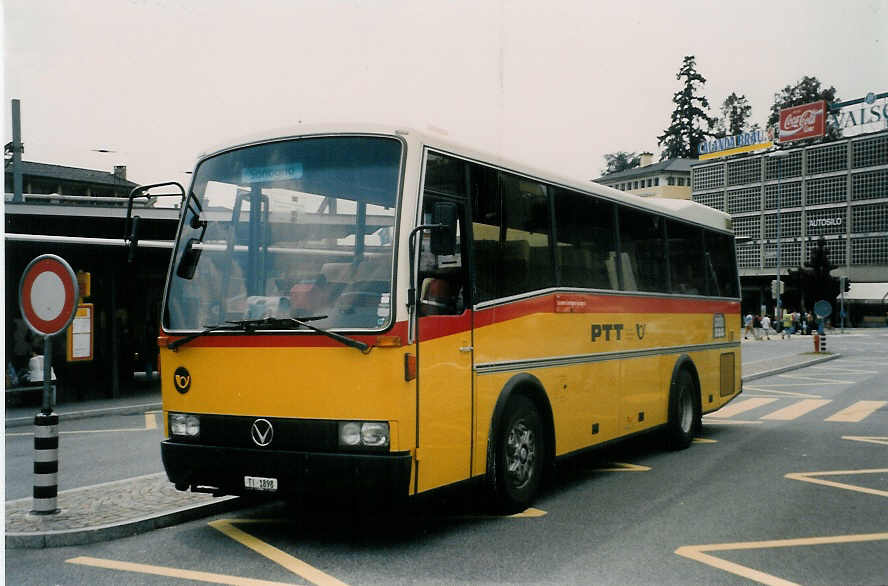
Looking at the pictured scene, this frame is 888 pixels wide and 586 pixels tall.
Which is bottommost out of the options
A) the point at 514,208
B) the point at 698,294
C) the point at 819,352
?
the point at 819,352

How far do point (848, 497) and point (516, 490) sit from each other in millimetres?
3197

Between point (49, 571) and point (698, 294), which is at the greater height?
point (698, 294)

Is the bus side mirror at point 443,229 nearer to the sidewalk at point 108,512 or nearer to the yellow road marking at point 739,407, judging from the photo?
the sidewalk at point 108,512

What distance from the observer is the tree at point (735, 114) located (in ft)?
307

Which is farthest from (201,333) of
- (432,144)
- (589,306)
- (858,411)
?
(858,411)

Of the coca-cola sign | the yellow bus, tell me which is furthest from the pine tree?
the yellow bus

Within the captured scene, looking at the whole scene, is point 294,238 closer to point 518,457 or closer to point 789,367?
point 518,457

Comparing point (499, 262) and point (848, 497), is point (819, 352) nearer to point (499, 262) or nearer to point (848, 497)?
point (848, 497)

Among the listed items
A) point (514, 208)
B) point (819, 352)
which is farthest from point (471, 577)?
point (819, 352)

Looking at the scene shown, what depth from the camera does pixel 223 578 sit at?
5688 mm

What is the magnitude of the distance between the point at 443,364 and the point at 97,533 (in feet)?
9.43

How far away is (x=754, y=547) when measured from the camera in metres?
6.39

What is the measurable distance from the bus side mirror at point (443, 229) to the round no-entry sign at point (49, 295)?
3264mm

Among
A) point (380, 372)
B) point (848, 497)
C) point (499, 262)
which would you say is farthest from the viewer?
point (848, 497)
